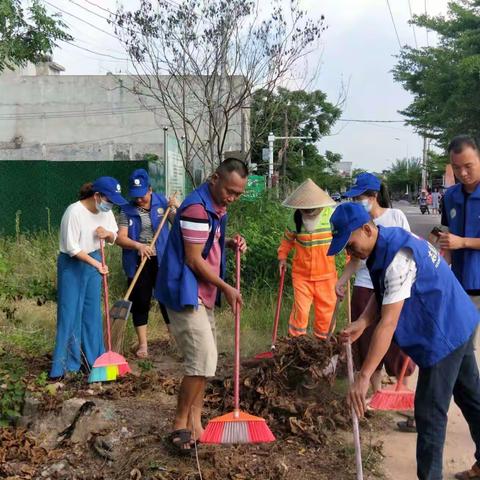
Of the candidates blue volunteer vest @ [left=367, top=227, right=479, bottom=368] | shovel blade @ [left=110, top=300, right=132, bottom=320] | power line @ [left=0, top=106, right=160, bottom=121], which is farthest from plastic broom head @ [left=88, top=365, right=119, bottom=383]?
power line @ [left=0, top=106, right=160, bottom=121]

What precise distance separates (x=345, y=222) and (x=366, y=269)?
1.71 metres

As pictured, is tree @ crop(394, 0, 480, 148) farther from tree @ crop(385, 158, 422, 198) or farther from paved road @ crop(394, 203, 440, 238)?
tree @ crop(385, 158, 422, 198)

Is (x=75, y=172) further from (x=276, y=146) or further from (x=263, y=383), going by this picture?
(x=276, y=146)

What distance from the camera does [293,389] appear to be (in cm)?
420

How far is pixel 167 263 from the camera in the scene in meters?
3.35

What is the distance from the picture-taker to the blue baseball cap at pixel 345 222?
264cm

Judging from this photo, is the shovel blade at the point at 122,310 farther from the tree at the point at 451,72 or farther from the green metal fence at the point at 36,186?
the tree at the point at 451,72

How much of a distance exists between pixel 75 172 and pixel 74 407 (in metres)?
7.41

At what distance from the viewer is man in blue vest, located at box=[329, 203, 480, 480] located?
8.68ft

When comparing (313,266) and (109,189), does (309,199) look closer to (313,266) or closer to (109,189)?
(313,266)

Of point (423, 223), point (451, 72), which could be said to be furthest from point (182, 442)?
point (423, 223)

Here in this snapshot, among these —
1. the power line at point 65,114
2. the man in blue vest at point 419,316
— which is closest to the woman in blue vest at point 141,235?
the man in blue vest at point 419,316

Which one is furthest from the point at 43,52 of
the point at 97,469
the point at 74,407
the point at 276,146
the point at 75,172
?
the point at 276,146

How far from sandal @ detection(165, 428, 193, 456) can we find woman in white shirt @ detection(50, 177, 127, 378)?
5.15 feet
